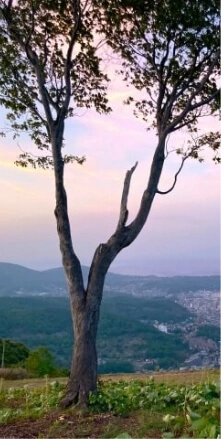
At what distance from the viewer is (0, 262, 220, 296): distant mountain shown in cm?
4037

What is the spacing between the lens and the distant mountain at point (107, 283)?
4037 centimetres

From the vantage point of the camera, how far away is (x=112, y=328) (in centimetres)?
5441

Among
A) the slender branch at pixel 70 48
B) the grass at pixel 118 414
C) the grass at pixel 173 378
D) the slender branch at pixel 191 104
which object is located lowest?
the grass at pixel 173 378

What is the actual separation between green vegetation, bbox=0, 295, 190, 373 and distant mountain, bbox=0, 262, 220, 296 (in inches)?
59.4

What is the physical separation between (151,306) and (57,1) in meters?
53.4

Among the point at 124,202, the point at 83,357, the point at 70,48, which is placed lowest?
the point at 83,357

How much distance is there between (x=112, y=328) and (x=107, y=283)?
6925 millimetres

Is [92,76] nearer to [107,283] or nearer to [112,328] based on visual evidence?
[112,328]

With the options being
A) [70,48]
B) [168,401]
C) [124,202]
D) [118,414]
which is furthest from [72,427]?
[70,48]

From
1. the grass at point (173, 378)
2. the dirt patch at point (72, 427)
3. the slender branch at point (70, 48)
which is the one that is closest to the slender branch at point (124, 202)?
the slender branch at point (70, 48)

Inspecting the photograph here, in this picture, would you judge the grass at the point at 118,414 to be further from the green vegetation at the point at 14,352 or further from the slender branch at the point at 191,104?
the green vegetation at the point at 14,352

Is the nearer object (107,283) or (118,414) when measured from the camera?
(118,414)

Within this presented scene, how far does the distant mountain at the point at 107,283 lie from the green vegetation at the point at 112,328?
1.51 m

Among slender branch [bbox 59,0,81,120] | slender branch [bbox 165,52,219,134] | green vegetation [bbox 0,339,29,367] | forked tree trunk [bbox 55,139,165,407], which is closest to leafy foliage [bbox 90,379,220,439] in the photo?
forked tree trunk [bbox 55,139,165,407]
